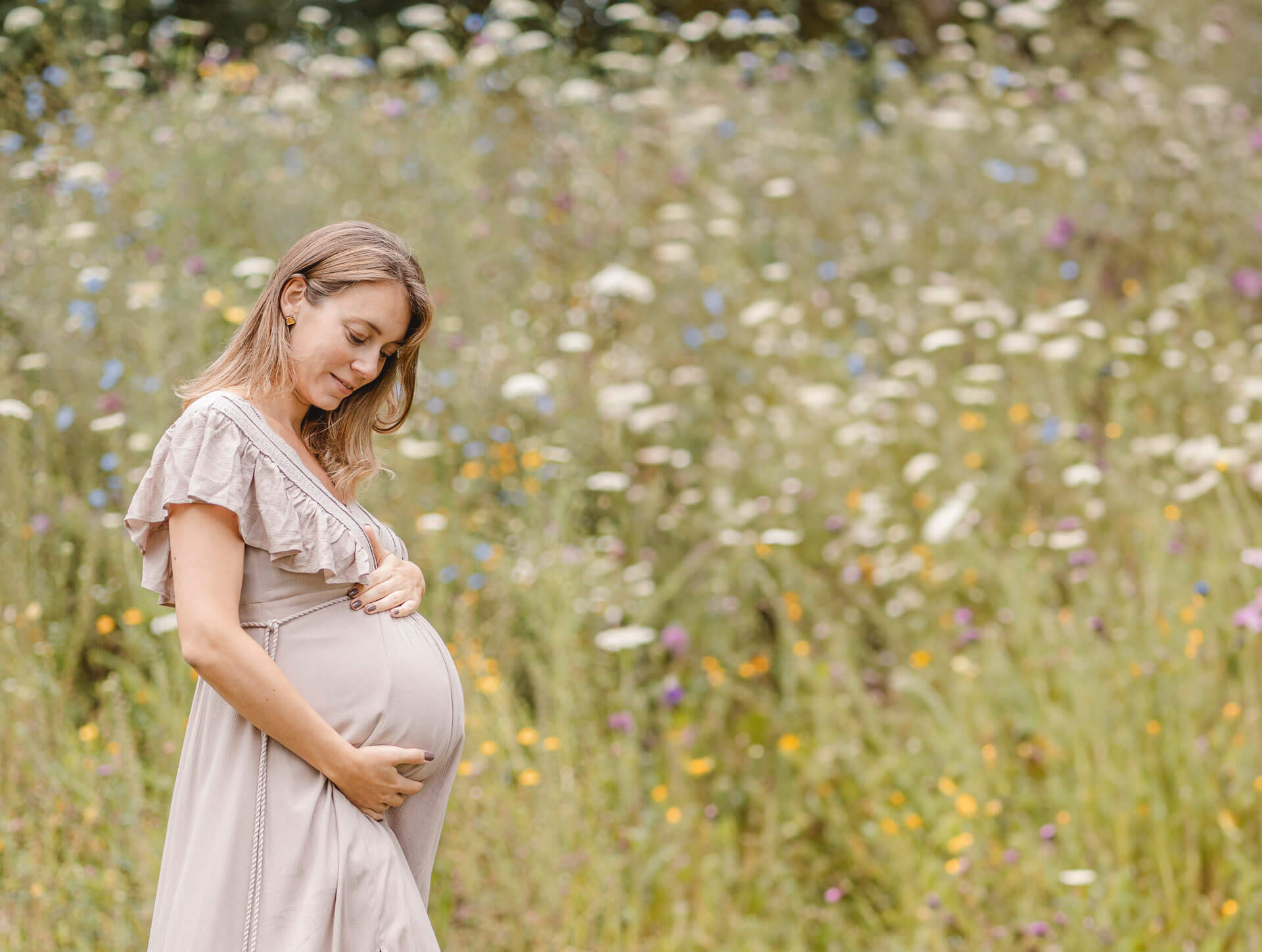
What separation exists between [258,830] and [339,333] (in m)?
0.59

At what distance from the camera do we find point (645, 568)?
3.13m

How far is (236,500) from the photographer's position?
121 centimetres

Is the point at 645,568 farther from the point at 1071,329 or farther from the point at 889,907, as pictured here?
the point at 1071,329

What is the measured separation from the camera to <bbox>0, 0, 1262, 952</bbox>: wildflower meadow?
238 cm

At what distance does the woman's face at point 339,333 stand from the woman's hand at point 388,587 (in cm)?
20

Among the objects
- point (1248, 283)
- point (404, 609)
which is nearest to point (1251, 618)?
point (404, 609)

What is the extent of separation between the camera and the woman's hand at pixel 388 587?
1.36 metres

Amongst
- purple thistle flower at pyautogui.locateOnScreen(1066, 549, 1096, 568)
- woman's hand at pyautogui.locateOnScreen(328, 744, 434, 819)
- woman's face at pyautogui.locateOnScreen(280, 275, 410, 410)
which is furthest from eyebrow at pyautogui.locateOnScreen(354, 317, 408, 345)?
purple thistle flower at pyautogui.locateOnScreen(1066, 549, 1096, 568)

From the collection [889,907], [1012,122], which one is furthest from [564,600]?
[1012,122]

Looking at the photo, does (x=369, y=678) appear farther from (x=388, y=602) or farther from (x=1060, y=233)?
(x=1060, y=233)

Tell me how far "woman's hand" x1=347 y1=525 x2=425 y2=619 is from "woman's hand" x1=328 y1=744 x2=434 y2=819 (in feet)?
0.56

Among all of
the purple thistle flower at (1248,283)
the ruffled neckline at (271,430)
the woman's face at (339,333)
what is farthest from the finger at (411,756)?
the purple thistle flower at (1248,283)

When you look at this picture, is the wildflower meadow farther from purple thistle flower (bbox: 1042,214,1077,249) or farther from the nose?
the nose

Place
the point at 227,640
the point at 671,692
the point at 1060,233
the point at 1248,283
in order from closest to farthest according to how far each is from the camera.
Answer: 1. the point at 227,640
2. the point at 671,692
3. the point at 1248,283
4. the point at 1060,233
